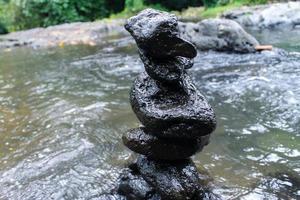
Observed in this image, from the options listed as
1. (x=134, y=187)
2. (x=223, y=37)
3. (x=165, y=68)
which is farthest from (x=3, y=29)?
(x=165, y=68)

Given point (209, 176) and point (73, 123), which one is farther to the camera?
point (73, 123)

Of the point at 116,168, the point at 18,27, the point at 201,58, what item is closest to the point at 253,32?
the point at 201,58

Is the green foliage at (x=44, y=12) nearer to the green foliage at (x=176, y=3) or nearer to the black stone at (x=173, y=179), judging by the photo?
the green foliage at (x=176, y=3)

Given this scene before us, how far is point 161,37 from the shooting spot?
4.66m

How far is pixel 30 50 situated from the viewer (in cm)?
1881

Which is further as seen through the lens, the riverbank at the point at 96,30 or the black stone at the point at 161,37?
the riverbank at the point at 96,30

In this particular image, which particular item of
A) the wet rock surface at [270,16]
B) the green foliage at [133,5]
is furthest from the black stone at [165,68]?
the green foliage at [133,5]

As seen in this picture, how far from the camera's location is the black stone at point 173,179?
4879mm

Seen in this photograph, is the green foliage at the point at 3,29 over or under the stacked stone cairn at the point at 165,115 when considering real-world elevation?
under

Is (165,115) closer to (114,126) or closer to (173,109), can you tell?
(173,109)

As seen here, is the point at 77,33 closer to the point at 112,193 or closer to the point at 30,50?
the point at 30,50

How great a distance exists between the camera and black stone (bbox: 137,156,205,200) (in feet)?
16.0

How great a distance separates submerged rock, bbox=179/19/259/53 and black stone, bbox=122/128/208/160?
30.1 ft

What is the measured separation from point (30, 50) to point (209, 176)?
1450cm
